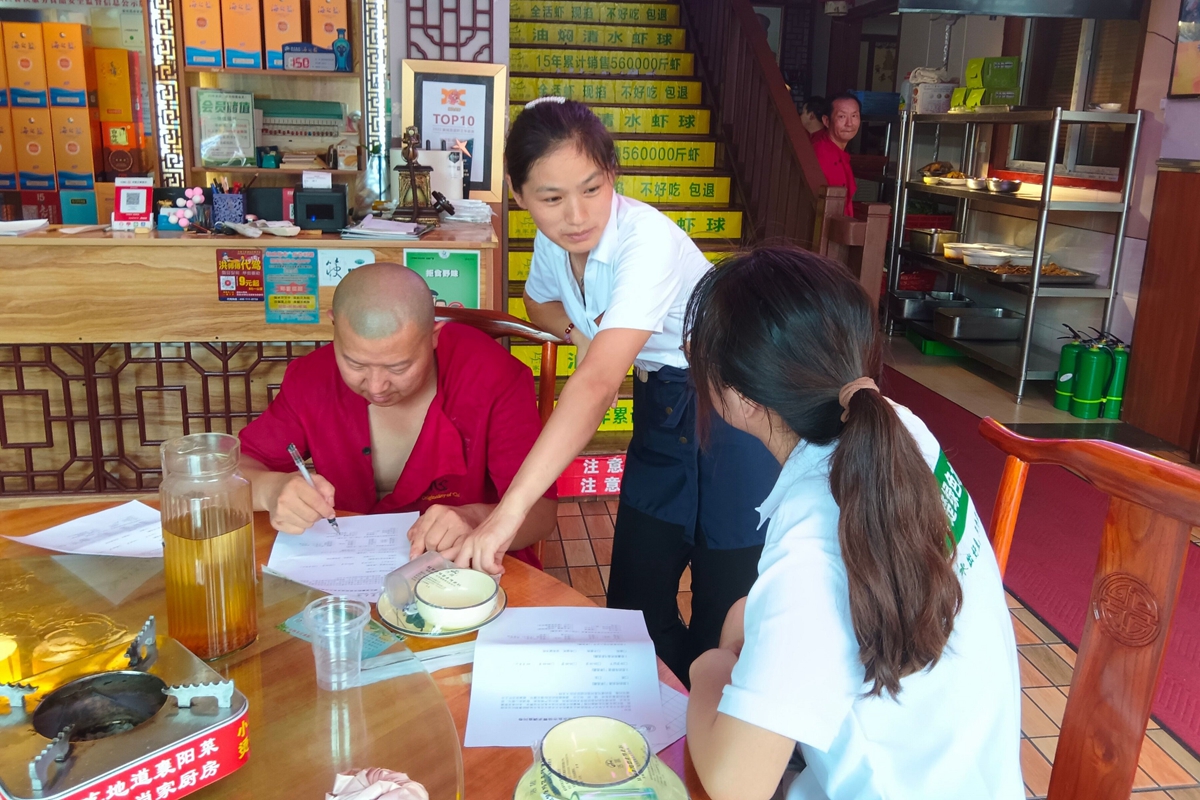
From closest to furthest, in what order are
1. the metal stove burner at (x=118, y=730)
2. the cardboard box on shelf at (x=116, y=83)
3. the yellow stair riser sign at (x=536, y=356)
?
1. the metal stove burner at (x=118, y=730)
2. the yellow stair riser sign at (x=536, y=356)
3. the cardboard box on shelf at (x=116, y=83)

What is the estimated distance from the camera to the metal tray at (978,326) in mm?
5914

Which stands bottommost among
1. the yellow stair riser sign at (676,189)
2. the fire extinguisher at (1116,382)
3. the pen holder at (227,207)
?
the fire extinguisher at (1116,382)

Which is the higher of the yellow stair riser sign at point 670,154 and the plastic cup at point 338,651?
the yellow stair riser sign at point 670,154

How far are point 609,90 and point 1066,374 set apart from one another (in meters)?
3.27

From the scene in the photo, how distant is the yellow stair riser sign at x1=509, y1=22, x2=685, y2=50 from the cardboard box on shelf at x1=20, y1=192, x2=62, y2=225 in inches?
133

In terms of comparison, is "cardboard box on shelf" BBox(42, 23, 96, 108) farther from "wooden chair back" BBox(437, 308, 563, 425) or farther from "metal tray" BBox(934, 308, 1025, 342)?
"metal tray" BBox(934, 308, 1025, 342)

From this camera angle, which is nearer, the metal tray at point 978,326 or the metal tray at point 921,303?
the metal tray at point 978,326

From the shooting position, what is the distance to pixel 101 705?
86cm

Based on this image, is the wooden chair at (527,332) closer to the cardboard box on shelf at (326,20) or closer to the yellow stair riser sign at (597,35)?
the cardboard box on shelf at (326,20)

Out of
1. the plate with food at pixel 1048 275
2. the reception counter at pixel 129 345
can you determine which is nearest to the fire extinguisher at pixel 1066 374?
the plate with food at pixel 1048 275

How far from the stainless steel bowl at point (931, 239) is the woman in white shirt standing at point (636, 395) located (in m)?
5.17

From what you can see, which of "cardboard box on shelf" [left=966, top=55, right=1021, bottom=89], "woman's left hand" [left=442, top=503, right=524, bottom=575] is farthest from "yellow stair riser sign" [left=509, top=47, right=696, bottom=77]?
"woman's left hand" [left=442, top=503, right=524, bottom=575]

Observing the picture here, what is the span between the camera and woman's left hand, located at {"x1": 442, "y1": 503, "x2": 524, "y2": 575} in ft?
4.33

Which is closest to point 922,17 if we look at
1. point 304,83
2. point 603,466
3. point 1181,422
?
point 1181,422
